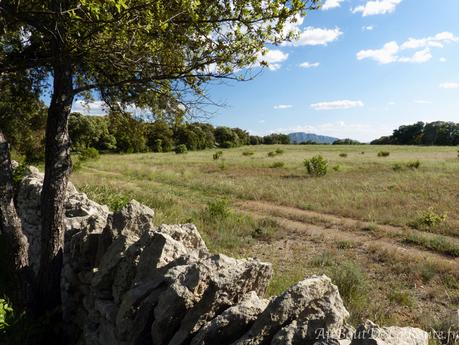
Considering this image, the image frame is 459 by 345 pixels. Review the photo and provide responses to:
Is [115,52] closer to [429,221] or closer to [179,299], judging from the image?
[179,299]

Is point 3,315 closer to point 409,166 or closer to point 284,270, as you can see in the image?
point 284,270

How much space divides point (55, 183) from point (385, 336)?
5565mm

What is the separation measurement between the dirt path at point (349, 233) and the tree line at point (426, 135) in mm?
102602

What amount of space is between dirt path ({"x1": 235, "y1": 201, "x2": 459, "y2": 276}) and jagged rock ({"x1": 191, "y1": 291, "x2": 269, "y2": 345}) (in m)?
8.74

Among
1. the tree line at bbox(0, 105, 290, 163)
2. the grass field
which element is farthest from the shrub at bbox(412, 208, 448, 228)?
the tree line at bbox(0, 105, 290, 163)

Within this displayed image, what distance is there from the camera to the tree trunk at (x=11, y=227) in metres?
6.36

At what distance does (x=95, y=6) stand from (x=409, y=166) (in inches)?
1546

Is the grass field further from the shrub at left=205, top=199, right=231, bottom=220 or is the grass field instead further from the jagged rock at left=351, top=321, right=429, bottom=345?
the jagged rock at left=351, top=321, right=429, bottom=345

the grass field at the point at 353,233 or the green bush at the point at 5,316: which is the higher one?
the green bush at the point at 5,316

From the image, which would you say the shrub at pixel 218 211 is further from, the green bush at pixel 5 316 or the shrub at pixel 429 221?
the green bush at pixel 5 316

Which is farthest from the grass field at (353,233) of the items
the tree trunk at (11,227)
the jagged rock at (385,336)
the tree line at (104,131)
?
the tree trunk at (11,227)

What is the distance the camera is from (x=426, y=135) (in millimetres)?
114375

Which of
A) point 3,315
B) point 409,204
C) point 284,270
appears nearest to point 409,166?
point 409,204

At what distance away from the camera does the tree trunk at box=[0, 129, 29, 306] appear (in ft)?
20.9
